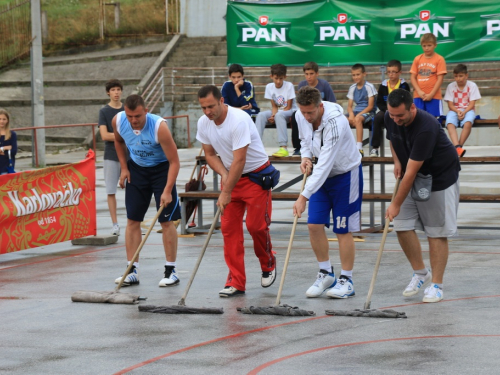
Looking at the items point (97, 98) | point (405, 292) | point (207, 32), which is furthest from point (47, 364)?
point (207, 32)

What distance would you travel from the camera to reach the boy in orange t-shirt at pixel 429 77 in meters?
12.5

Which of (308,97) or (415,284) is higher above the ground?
(308,97)

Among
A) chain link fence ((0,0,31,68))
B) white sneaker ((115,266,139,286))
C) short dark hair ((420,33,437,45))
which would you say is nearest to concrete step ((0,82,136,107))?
chain link fence ((0,0,31,68))

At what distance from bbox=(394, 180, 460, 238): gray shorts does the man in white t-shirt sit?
1.27 meters

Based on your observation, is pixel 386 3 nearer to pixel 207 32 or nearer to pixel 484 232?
pixel 484 232

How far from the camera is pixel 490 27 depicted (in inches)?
531

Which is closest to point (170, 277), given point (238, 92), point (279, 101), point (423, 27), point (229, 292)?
point (229, 292)

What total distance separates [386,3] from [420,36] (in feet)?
2.52

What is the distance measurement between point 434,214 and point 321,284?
1183 millimetres

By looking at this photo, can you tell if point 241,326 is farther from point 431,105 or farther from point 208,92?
point 431,105

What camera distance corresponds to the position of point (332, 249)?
10727 millimetres

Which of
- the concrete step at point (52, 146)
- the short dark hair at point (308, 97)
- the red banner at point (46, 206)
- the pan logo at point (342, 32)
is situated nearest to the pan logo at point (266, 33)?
the pan logo at point (342, 32)

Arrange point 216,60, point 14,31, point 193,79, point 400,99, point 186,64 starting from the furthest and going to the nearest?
point 14,31 → point 186,64 → point 216,60 → point 193,79 → point 400,99

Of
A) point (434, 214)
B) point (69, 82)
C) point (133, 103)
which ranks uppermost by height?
point (133, 103)
